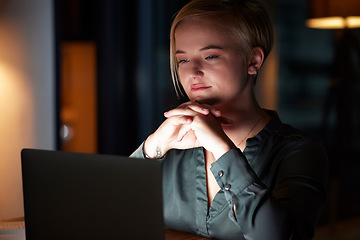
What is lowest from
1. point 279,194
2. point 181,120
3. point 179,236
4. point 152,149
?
point 179,236

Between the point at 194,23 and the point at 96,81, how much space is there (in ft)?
7.23

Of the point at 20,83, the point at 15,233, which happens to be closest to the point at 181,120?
the point at 15,233

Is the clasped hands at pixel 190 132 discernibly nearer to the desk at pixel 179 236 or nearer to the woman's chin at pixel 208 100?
the woman's chin at pixel 208 100

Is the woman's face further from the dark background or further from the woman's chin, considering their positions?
the dark background

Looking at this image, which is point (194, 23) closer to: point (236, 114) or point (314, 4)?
point (236, 114)

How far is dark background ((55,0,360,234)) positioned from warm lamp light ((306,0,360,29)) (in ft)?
0.11

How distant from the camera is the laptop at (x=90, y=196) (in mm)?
949

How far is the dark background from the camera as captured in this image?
2.59m

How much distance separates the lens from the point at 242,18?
1634 mm

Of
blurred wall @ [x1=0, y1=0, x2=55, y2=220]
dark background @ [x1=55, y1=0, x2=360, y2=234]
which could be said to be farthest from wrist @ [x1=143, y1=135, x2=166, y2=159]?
blurred wall @ [x1=0, y1=0, x2=55, y2=220]

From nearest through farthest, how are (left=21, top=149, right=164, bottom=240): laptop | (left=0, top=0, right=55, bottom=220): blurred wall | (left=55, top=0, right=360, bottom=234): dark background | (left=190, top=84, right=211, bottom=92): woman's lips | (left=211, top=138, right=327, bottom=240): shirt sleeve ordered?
(left=21, top=149, right=164, bottom=240): laptop < (left=211, top=138, right=327, bottom=240): shirt sleeve < (left=190, top=84, right=211, bottom=92): woman's lips < (left=55, top=0, right=360, bottom=234): dark background < (left=0, top=0, right=55, bottom=220): blurred wall

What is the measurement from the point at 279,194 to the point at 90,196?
61 centimetres

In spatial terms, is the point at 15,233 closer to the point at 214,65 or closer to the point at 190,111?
the point at 190,111

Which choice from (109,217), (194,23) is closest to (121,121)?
(194,23)
